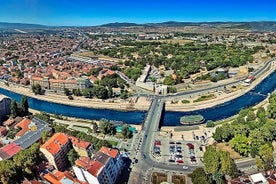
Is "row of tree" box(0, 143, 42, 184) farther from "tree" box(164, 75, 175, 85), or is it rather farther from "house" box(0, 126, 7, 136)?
"tree" box(164, 75, 175, 85)

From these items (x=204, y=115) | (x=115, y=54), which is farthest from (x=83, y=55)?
(x=204, y=115)

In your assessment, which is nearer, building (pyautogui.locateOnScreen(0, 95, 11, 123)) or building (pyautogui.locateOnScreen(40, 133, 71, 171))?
building (pyautogui.locateOnScreen(40, 133, 71, 171))

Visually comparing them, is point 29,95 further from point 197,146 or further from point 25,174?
point 197,146

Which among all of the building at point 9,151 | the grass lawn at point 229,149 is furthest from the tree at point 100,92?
the grass lawn at point 229,149

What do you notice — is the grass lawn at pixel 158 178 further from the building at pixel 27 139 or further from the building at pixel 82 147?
the building at pixel 27 139

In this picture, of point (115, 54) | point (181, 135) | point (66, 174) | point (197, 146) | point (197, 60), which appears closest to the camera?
point (66, 174)

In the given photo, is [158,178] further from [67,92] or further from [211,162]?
[67,92]

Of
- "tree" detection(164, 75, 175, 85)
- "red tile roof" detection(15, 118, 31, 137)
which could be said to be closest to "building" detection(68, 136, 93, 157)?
"red tile roof" detection(15, 118, 31, 137)
